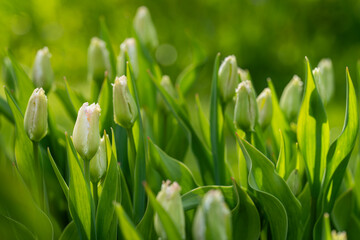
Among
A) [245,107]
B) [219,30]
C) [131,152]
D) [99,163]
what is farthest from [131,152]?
[219,30]

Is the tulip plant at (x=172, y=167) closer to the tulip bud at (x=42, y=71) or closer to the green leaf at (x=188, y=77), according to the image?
the tulip bud at (x=42, y=71)

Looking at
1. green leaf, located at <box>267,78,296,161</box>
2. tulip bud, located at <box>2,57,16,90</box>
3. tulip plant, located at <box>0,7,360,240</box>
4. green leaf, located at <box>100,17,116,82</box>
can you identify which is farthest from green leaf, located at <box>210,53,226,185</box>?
tulip bud, located at <box>2,57,16,90</box>

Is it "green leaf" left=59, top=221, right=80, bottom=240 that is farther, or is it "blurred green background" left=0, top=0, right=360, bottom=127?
"blurred green background" left=0, top=0, right=360, bottom=127

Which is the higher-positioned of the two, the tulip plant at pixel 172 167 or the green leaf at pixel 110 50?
the green leaf at pixel 110 50

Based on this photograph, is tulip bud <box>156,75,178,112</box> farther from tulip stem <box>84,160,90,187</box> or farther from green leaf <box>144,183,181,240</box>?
green leaf <box>144,183,181,240</box>

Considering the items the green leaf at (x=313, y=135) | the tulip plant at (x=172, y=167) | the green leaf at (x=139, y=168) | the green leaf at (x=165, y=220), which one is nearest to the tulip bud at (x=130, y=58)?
the tulip plant at (x=172, y=167)

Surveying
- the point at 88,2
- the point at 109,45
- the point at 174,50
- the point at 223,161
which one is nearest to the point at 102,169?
the point at 223,161

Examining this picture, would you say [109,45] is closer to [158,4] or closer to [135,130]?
[135,130]
